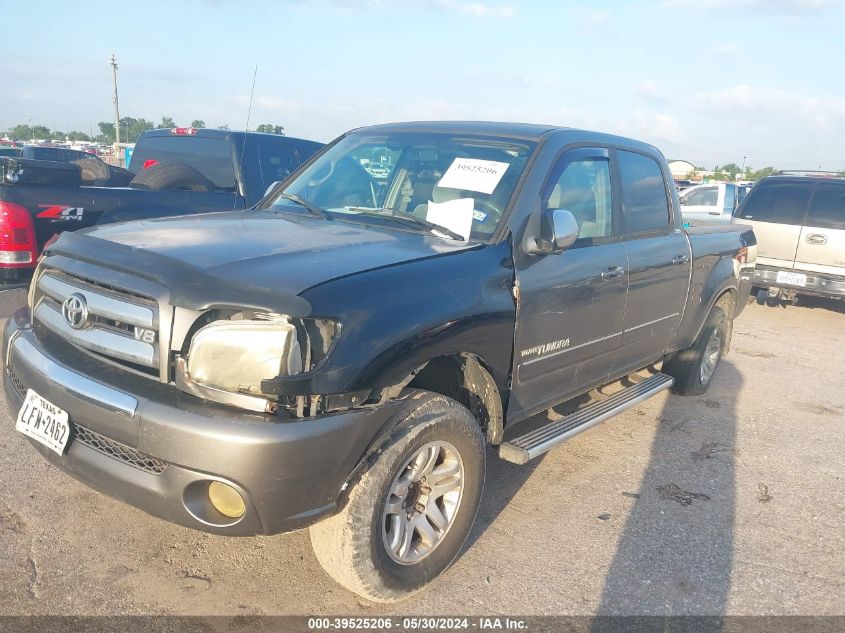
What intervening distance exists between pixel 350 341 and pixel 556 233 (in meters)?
1.34

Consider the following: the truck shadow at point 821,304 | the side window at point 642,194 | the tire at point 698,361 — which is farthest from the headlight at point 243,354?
the truck shadow at point 821,304

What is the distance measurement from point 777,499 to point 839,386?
306cm

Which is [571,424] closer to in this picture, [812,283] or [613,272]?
[613,272]

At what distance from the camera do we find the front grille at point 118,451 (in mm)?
2344

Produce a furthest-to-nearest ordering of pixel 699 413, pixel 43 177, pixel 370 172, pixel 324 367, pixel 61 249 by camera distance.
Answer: pixel 699 413 < pixel 43 177 < pixel 370 172 < pixel 61 249 < pixel 324 367

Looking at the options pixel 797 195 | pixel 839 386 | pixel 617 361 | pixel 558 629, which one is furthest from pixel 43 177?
pixel 797 195

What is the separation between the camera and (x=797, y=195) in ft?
31.1

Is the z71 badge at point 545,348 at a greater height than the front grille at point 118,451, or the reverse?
the z71 badge at point 545,348

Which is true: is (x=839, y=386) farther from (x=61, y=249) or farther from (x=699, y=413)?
(x=61, y=249)

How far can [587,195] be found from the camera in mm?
3846

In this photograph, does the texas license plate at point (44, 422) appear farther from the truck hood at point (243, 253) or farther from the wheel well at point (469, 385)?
the wheel well at point (469, 385)

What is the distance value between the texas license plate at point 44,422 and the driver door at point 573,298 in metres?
1.88

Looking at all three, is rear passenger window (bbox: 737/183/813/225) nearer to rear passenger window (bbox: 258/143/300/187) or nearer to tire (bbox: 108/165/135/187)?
rear passenger window (bbox: 258/143/300/187)

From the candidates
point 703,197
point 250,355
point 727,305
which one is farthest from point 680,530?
point 703,197
